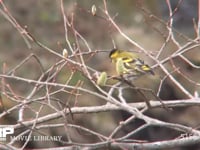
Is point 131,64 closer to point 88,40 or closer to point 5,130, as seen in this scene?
point 5,130

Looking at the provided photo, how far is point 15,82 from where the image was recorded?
18.6ft

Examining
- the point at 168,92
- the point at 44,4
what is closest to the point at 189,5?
the point at 168,92

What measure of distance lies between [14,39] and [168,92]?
215 centimetres

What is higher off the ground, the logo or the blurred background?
the blurred background

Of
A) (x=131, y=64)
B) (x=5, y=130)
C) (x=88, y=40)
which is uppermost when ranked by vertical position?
(x=88, y=40)

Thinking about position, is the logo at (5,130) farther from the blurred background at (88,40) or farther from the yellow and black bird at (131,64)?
the blurred background at (88,40)

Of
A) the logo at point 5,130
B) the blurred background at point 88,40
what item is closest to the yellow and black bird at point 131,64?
the logo at point 5,130

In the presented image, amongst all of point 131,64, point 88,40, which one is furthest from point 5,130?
point 88,40

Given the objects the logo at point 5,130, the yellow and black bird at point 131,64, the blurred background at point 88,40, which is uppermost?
the blurred background at point 88,40

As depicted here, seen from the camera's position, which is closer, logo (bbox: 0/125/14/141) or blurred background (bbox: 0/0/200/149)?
logo (bbox: 0/125/14/141)

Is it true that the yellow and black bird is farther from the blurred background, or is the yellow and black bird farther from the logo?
the blurred background

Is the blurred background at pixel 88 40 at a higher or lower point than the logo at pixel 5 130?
higher

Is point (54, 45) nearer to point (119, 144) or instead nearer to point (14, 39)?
point (14, 39)

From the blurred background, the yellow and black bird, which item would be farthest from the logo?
the blurred background
